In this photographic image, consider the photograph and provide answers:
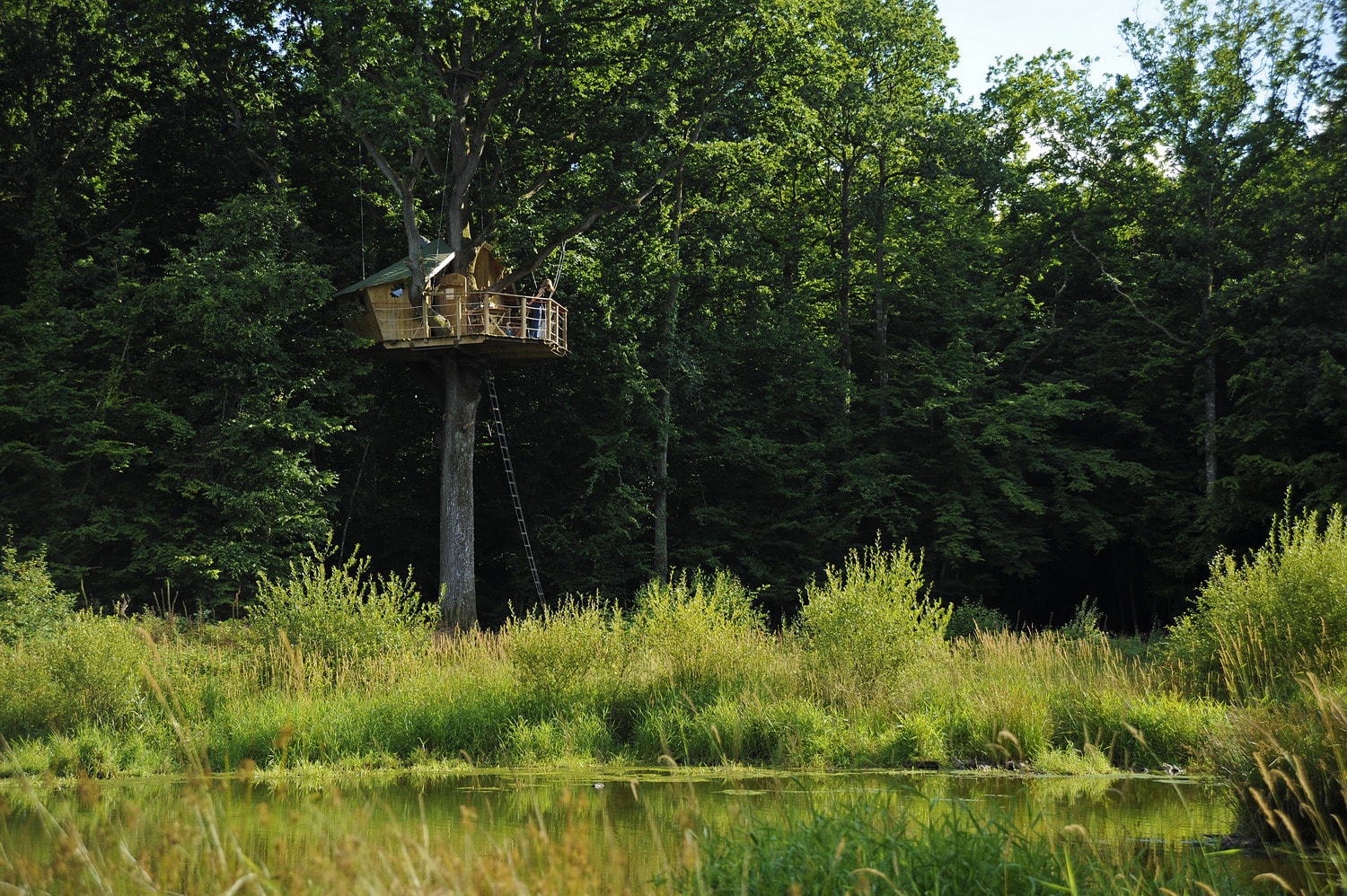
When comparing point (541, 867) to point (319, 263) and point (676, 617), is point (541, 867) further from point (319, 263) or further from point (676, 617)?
point (319, 263)

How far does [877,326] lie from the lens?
107 feet

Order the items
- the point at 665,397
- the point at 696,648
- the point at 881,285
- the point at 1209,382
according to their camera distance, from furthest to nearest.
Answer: the point at 881,285 → the point at 665,397 → the point at 1209,382 → the point at 696,648

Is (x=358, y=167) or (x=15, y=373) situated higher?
(x=358, y=167)

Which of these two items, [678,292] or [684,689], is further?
[678,292]

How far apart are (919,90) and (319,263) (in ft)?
55.2

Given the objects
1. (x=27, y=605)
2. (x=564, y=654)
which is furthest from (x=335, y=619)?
(x=27, y=605)

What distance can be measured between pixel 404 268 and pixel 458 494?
4.65 metres

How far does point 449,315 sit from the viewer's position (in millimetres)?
24344

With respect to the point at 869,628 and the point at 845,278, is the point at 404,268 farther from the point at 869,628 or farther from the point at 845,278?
the point at 869,628

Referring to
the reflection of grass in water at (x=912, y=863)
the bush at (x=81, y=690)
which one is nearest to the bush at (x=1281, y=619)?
the reflection of grass in water at (x=912, y=863)

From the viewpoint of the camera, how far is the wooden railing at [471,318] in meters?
24.0

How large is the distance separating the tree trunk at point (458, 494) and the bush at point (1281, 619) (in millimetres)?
15009

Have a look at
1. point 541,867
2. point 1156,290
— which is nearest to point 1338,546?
point 541,867

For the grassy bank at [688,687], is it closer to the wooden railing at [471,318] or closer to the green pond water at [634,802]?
the green pond water at [634,802]
